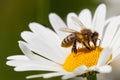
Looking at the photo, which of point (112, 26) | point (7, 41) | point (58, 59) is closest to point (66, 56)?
point (58, 59)

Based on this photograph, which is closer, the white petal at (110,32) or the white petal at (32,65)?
the white petal at (32,65)

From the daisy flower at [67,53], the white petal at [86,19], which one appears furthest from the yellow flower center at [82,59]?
the white petal at [86,19]

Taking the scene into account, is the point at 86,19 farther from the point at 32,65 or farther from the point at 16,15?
the point at 16,15

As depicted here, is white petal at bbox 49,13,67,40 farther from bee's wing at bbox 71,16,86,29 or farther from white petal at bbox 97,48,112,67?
white petal at bbox 97,48,112,67

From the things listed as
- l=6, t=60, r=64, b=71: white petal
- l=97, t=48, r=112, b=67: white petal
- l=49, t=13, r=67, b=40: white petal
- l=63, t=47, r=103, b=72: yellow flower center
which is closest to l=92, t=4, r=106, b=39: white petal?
l=49, t=13, r=67, b=40: white petal

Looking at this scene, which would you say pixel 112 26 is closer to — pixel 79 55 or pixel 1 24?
pixel 79 55

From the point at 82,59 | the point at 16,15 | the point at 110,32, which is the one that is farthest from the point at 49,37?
the point at 16,15

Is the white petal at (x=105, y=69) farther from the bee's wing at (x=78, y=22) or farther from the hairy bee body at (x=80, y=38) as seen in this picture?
the bee's wing at (x=78, y=22)
